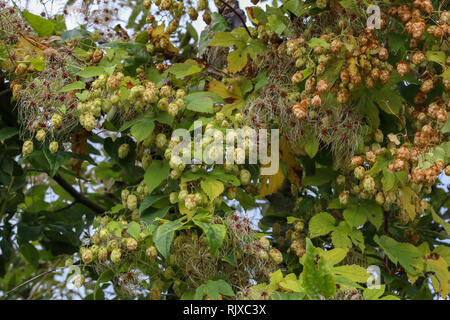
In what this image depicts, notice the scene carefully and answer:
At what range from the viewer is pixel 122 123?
258 centimetres

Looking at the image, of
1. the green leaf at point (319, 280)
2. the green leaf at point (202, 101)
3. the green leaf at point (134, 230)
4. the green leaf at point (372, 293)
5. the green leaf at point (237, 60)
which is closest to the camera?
the green leaf at point (319, 280)

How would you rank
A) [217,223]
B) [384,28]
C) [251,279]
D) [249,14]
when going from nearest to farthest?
[217,223], [251,279], [384,28], [249,14]

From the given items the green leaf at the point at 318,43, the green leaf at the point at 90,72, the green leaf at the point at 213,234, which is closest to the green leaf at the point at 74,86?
the green leaf at the point at 90,72

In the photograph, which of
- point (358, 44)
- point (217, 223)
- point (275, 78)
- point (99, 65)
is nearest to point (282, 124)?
point (275, 78)

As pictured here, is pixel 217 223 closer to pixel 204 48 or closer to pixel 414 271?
pixel 414 271

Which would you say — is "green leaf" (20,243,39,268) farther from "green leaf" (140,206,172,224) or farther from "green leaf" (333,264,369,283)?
"green leaf" (333,264,369,283)

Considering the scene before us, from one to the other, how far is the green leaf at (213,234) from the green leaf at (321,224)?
53 cm

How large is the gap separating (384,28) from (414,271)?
89 centimetres

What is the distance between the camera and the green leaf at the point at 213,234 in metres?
2.07

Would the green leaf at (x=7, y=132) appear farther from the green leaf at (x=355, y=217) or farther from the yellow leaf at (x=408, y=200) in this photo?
the yellow leaf at (x=408, y=200)

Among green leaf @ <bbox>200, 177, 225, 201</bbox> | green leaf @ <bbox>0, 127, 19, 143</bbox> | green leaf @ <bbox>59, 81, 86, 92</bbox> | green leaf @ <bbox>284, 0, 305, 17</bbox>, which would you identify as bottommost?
green leaf @ <bbox>200, 177, 225, 201</bbox>

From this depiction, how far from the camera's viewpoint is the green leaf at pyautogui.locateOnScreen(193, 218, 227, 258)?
2.07m

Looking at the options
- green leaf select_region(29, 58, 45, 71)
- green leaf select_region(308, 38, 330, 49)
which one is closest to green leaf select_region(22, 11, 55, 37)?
green leaf select_region(29, 58, 45, 71)

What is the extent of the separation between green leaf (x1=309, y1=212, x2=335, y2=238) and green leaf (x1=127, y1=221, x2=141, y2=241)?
0.65 metres
